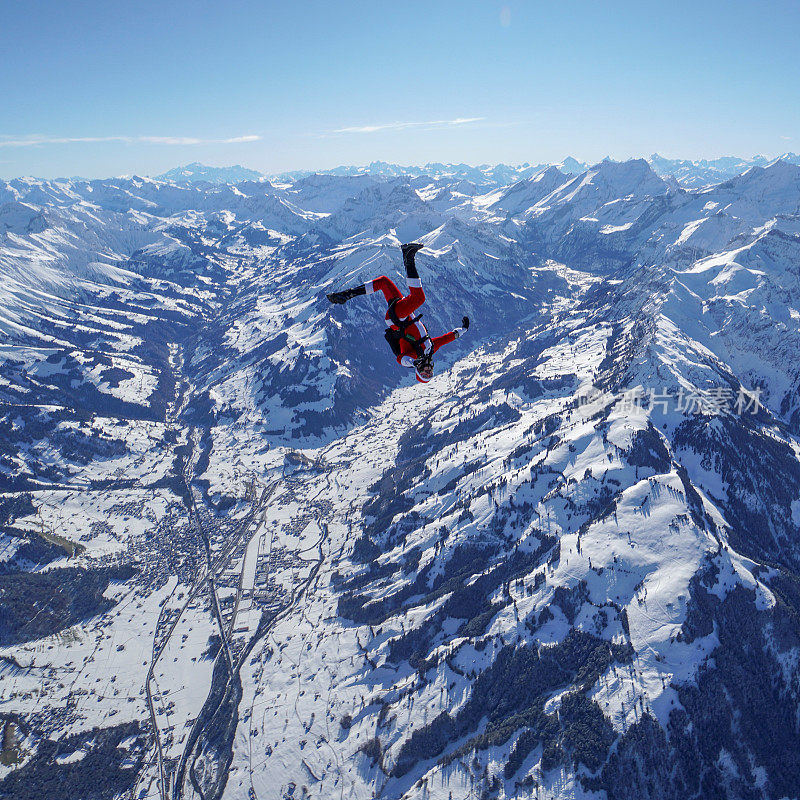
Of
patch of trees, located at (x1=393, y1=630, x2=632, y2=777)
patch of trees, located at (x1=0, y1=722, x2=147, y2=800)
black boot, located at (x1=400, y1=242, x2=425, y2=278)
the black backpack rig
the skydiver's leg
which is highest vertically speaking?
black boot, located at (x1=400, y1=242, x2=425, y2=278)

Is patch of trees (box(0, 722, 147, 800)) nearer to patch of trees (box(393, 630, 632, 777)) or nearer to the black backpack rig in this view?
patch of trees (box(393, 630, 632, 777))

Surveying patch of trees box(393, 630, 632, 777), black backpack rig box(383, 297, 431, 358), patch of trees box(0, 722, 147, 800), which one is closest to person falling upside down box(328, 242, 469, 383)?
black backpack rig box(383, 297, 431, 358)

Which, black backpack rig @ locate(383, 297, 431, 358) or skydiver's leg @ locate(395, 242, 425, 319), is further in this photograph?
black backpack rig @ locate(383, 297, 431, 358)

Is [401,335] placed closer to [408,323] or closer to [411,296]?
[408,323]

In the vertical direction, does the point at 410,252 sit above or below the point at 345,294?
above

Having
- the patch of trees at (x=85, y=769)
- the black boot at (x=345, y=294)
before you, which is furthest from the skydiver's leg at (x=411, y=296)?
the patch of trees at (x=85, y=769)

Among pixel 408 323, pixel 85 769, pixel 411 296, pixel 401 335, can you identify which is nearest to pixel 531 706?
pixel 401 335

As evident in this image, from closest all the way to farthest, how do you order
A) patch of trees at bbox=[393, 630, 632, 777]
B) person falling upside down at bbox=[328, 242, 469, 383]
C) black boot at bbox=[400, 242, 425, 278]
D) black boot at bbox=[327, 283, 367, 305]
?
black boot at bbox=[400, 242, 425, 278]
black boot at bbox=[327, 283, 367, 305]
person falling upside down at bbox=[328, 242, 469, 383]
patch of trees at bbox=[393, 630, 632, 777]

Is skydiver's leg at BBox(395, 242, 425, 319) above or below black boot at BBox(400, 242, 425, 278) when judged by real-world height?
below

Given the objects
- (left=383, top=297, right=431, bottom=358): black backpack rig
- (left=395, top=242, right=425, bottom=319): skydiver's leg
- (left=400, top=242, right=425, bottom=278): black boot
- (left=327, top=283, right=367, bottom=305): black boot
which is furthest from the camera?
(left=383, top=297, right=431, bottom=358): black backpack rig
